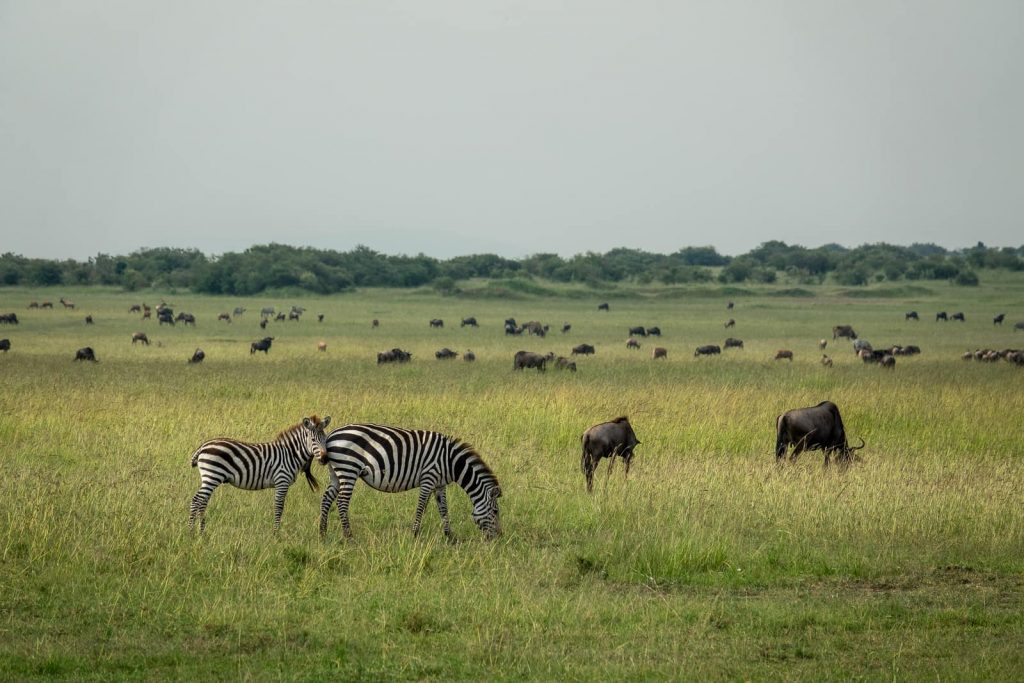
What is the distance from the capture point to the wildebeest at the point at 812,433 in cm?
1562

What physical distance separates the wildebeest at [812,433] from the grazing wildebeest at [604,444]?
264 centimetres

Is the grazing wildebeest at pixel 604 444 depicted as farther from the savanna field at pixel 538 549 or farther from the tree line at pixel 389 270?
the tree line at pixel 389 270

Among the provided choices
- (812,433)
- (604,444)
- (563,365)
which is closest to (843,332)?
(563,365)

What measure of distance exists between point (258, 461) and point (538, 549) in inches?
115

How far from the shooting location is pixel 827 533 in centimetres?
1173

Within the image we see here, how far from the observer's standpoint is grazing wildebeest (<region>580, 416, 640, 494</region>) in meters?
13.9

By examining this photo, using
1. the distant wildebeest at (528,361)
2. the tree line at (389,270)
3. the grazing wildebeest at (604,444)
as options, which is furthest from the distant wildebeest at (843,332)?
the tree line at (389,270)

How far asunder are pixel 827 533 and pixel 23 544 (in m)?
7.93

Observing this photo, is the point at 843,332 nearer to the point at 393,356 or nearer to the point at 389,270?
the point at 393,356

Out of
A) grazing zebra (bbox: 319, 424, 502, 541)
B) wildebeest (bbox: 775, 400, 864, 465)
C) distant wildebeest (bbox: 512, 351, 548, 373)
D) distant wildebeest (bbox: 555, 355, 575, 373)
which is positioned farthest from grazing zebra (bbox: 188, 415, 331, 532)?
distant wildebeest (bbox: 555, 355, 575, 373)

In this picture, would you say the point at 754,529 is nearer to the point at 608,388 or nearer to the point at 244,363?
the point at 608,388

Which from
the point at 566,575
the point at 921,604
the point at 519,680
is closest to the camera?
the point at 519,680

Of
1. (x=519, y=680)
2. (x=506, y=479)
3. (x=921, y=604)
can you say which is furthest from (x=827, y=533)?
(x=519, y=680)

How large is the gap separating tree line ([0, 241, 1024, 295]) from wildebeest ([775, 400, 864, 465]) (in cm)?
7845
